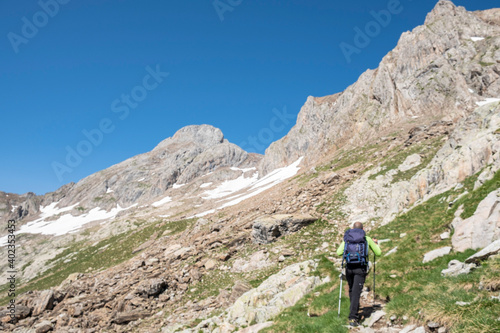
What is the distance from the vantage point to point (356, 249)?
356 inches

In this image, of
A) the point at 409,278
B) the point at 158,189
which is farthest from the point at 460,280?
the point at 158,189

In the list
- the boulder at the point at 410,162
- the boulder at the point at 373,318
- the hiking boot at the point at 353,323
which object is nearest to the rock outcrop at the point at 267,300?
the hiking boot at the point at 353,323

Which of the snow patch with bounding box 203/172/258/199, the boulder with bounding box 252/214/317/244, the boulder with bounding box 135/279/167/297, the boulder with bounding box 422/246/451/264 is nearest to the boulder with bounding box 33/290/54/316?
the boulder with bounding box 135/279/167/297

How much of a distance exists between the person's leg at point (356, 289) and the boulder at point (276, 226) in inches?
653

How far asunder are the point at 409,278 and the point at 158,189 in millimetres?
197298

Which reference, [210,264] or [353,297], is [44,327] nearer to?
[210,264]

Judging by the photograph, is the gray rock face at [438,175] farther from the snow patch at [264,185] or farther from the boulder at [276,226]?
the snow patch at [264,185]

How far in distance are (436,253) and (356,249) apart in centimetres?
534

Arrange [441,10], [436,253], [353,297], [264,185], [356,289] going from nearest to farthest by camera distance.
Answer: [356,289] < [353,297] < [436,253] < [264,185] < [441,10]

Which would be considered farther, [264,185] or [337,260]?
[264,185]

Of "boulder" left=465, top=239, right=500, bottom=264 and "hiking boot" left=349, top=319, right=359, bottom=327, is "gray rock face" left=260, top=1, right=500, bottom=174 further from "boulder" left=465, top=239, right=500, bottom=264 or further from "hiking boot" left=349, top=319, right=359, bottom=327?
"hiking boot" left=349, top=319, right=359, bottom=327

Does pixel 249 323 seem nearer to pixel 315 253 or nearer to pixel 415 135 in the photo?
pixel 315 253

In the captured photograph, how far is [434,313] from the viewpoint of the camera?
695 centimetres

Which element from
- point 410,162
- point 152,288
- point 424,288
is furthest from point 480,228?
point 410,162
